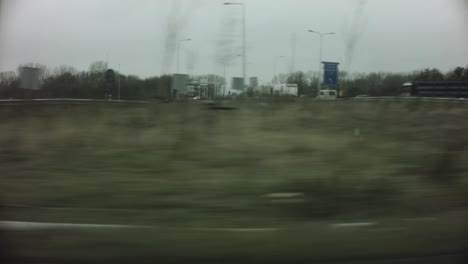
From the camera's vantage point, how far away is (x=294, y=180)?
6.39 metres

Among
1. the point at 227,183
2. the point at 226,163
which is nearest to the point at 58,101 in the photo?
the point at 226,163

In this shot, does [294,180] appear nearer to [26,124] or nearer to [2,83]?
[2,83]

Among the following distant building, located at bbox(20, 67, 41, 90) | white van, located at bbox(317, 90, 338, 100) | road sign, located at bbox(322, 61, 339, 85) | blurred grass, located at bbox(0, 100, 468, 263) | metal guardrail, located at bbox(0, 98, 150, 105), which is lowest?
blurred grass, located at bbox(0, 100, 468, 263)

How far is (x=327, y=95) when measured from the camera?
14.3 m

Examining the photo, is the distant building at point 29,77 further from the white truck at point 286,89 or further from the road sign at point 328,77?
the white truck at point 286,89

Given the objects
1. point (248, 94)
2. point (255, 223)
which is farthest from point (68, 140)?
point (255, 223)

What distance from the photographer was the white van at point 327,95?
543 inches

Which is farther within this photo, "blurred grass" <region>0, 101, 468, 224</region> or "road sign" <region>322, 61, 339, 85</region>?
"road sign" <region>322, 61, 339, 85</region>

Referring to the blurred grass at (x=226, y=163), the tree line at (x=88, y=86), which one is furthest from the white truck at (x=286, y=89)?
the tree line at (x=88, y=86)

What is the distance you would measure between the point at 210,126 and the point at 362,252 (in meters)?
5.38

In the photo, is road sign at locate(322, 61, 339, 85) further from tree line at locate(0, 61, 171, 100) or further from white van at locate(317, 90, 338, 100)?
tree line at locate(0, 61, 171, 100)

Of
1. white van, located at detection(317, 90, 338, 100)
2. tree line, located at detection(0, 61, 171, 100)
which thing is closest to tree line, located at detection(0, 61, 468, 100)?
tree line, located at detection(0, 61, 171, 100)

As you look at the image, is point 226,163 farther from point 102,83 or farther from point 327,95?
point 327,95

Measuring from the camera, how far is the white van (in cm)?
1378
